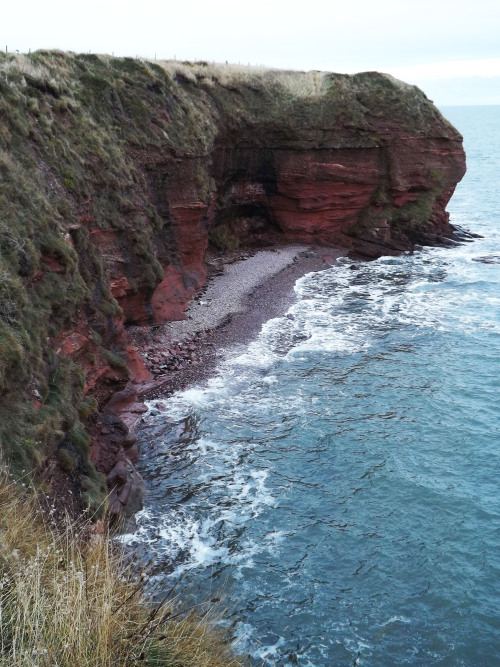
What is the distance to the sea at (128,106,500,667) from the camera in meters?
14.3

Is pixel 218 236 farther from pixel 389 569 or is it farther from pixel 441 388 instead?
pixel 389 569

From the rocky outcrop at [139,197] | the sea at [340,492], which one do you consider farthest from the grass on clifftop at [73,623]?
the sea at [340,492]

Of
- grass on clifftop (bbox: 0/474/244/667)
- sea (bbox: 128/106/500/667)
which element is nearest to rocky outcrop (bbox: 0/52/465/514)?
sea (bbox: 128/106/500/667)

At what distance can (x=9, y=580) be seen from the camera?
21.9 feet

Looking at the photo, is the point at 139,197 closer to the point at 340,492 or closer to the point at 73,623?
the point at 340,492

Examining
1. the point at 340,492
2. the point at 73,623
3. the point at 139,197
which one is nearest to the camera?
the point at 73,623

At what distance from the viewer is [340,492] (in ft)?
62.3

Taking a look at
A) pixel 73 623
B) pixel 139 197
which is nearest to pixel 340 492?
pixel 73 623

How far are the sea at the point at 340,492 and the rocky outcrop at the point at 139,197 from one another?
2.57 meters

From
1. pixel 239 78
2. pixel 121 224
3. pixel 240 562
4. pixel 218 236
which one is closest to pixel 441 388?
pixel 240 562

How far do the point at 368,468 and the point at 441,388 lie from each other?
7210 millimetres

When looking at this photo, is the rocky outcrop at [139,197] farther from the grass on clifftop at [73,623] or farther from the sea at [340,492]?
the grass on clifftop at [73,623]

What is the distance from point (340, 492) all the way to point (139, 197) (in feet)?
52.7

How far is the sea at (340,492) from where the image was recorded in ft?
47.0
